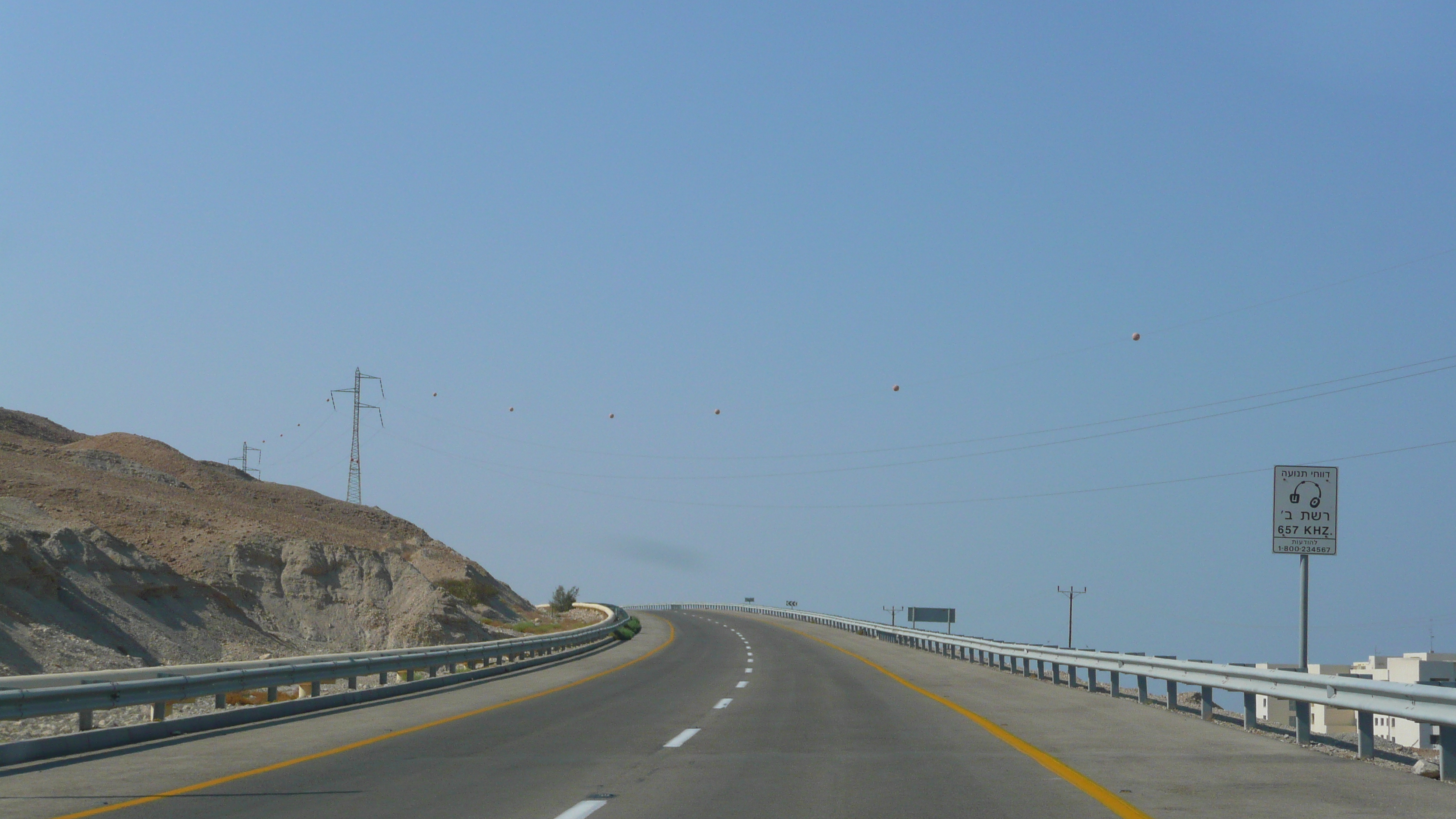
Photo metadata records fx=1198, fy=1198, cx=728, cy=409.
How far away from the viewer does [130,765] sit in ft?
37.7

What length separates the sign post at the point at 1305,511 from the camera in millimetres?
16641

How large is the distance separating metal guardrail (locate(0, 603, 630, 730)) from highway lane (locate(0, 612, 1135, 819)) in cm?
91

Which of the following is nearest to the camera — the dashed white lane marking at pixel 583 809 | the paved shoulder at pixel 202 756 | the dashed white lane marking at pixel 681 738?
the dashed white lane marking at pixel 583 809

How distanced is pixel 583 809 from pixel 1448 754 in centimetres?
738

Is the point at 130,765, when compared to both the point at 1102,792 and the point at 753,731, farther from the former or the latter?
the point at 1102,792

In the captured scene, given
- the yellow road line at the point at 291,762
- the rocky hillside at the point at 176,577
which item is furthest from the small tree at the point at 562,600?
the yellow road line at the point at 291,762

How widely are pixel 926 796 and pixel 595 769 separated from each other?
129 inches

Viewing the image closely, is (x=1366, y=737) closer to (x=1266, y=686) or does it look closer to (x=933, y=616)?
(x=1266, y=686)

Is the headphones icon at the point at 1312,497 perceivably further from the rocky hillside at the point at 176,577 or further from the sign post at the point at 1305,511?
the rocky hillside at the point at 176,577

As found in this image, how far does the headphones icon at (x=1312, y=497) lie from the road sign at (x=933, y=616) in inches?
1603

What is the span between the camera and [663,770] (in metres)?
10.9

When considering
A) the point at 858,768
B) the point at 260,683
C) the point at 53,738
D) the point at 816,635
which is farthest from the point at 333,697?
the point at 816,635

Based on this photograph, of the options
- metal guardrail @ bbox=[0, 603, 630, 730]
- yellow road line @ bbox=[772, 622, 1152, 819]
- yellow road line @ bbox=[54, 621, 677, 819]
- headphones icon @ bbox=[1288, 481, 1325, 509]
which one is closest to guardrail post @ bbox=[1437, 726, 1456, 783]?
yellow road line @ bbox=[772, 622, 1152, 819]

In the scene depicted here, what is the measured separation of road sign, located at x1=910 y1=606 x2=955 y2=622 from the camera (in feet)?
188
